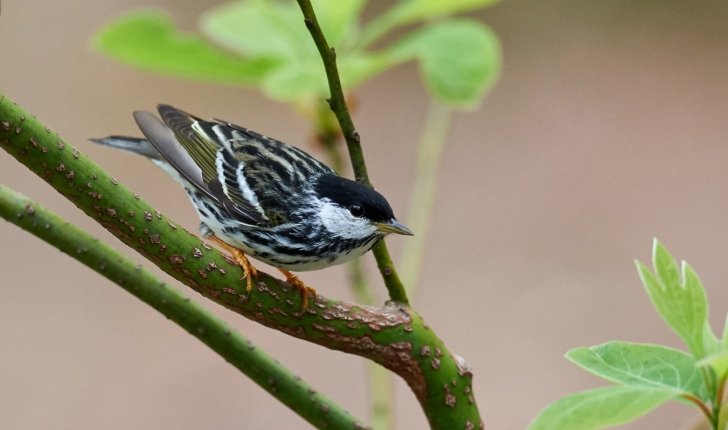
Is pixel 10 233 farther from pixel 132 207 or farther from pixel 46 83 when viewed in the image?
pixel 132 207

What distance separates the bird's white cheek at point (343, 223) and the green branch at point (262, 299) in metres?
0.51

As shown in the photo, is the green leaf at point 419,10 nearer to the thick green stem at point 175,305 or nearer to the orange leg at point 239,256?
the orange leg at point 239,256

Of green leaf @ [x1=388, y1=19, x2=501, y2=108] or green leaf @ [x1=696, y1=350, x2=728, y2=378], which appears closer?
green leaf @ [x1=696, y1=350, x2=728, y2=378]

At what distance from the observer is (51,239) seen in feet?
4.26

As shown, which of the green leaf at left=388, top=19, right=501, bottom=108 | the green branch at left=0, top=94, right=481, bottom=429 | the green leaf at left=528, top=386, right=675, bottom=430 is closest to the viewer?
the green leaf at left=528, top=386, right=675, bottom=430

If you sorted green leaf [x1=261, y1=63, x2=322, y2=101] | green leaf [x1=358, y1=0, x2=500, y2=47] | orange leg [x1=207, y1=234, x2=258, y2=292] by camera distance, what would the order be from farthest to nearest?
1. green leaf [x1=358, y1=0, x2=500, y2=47]
2. green leaf [x1=261, y1=63, x2=322, y2=101]
3. orange leg [x1=207, y1=234, x2=258, y2=292]

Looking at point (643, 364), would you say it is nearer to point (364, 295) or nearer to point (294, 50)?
point (364, 295)

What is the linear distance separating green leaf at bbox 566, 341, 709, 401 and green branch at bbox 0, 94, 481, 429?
51 cm

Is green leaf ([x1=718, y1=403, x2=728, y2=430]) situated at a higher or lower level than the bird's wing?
lower

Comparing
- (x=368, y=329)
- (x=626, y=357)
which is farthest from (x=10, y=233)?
(x=626, y=357)

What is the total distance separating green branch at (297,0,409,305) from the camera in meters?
1.28

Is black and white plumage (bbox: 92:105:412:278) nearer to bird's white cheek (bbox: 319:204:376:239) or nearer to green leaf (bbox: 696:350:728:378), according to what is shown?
bird's white cheek (bbox: 319:204:376:239)

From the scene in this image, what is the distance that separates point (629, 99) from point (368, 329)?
5747 mm

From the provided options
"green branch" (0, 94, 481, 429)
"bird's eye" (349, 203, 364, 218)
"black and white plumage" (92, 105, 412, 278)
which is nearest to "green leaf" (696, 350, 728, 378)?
"green branch" (0, 94, 481, 429)
